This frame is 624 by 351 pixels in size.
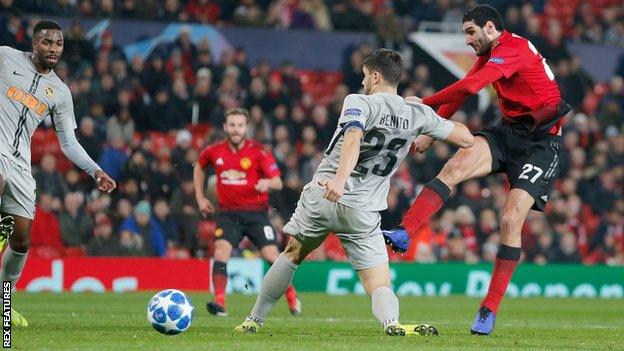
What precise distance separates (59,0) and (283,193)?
4773 mm

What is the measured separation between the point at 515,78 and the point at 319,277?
982cm

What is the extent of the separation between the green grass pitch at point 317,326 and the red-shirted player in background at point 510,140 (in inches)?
26.6

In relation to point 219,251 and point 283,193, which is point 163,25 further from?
point 219,251

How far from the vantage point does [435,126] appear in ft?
29.7

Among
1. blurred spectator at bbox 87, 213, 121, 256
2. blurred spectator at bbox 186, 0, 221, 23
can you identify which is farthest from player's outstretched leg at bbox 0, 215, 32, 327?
blurred spectator at bbox 186, 0, 221, 23

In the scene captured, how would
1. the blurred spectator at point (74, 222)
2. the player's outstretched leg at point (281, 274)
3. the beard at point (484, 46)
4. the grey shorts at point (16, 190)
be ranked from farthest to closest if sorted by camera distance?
the blurred spectator at point (74, 222)
the grey shorts at point (16, 190)
the beard at point (484, 46)
the player's outstretched leg at point (281, 274)

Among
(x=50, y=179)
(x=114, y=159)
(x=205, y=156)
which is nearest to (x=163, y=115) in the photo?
(x=114, y=159)

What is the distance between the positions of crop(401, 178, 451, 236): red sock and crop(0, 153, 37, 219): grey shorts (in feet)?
10.2

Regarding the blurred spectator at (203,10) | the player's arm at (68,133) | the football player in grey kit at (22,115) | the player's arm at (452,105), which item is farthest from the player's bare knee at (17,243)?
the blurred spectator at (203,10)

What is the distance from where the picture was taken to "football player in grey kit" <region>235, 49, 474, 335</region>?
29.2 ft

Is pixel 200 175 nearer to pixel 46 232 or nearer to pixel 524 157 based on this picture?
pixel 46 232

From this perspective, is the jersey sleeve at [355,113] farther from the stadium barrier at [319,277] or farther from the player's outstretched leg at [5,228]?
the stadium barrier at [319,277]

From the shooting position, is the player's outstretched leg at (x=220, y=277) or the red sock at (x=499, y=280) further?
the player's outstretched leg at (x=220, y=277)

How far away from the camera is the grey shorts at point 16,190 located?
33.3 ft
